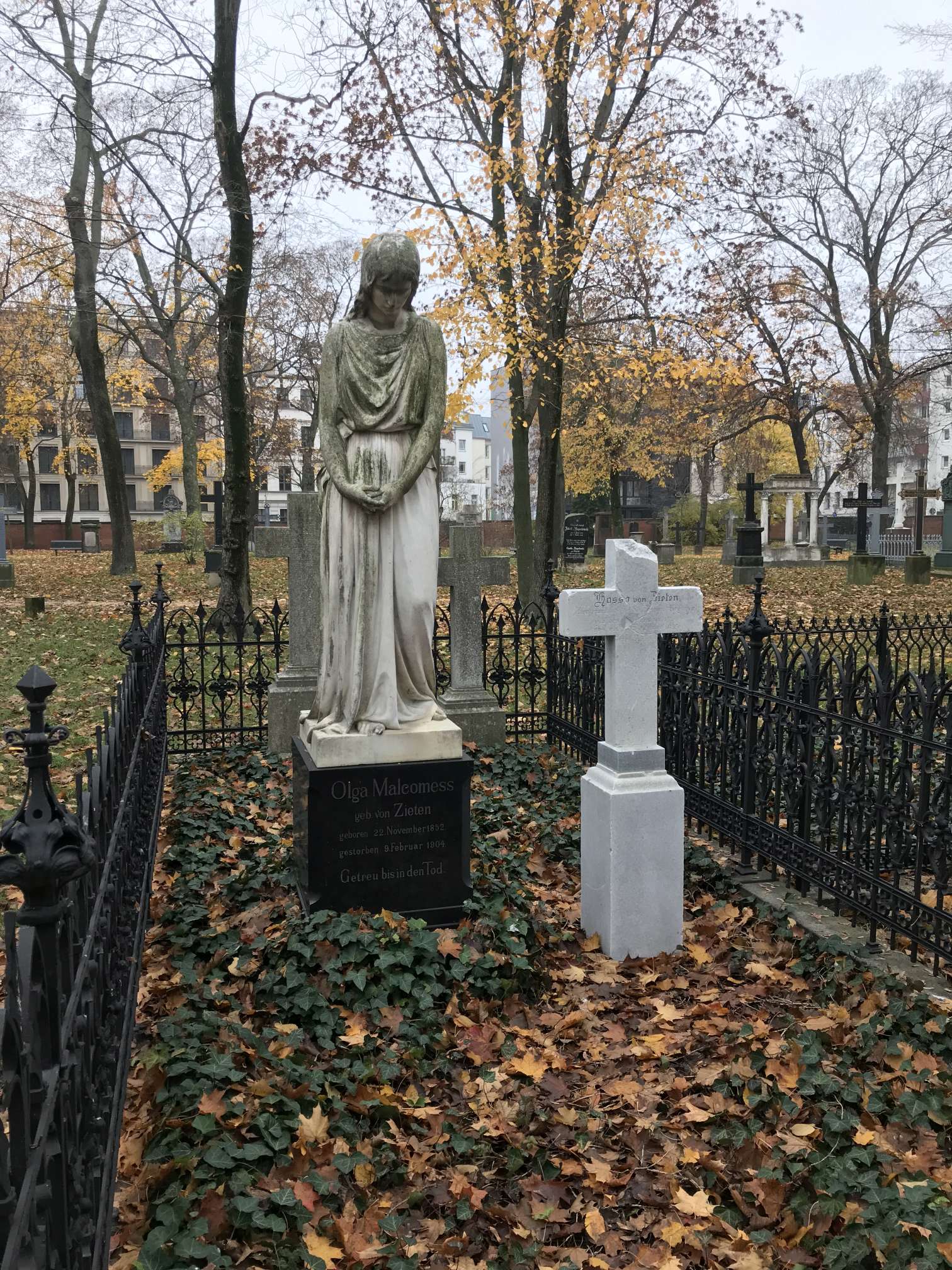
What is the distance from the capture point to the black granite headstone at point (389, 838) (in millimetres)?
4828

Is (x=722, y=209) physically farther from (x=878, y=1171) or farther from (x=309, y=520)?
(x=878, y=1171)

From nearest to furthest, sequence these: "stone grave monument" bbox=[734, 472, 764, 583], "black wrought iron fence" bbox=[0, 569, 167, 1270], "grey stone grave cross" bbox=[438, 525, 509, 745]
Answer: "black wrought iron fence" bbox=[0, 569, 167, 1270] → "grey stone grave cross" bbox=[438, 525, 509, 745] → "stone grave monument" bbox=[734, 472, 764, 583]

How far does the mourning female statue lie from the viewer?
4.89 meters

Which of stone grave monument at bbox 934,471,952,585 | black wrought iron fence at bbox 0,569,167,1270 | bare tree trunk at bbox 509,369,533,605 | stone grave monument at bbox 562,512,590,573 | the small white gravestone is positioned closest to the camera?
black wrought iron fence at bbox 0,569,167,1270

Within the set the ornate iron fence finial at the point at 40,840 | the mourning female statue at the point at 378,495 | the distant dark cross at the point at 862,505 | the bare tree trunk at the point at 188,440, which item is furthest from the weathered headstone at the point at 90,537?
the ornate iron fence finial at the point at 40,840

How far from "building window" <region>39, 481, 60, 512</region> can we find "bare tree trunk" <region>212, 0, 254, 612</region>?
61.4 metres

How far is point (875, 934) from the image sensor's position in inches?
184

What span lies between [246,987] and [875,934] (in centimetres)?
317

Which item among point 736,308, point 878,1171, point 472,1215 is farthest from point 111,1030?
point 736,308

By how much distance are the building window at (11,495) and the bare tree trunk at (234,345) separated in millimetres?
56695

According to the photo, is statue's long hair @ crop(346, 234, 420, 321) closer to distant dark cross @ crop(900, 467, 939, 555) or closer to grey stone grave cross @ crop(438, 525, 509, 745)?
grey stone grave cross @ crop(438, 525, 509, 745)

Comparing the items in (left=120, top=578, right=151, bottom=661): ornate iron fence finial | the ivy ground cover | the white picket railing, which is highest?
the white picket railing

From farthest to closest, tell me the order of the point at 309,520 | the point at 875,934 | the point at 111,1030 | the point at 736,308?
the point at 736,308 < the point at 309,520 < the point at 875,934 < the point at 111,1030

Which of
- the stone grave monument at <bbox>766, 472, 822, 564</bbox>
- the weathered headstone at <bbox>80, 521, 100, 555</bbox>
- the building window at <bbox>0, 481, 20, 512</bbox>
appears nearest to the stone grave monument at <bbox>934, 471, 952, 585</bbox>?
the stone grave monument at <bbox>766, 472, 822, 564</bbox>
